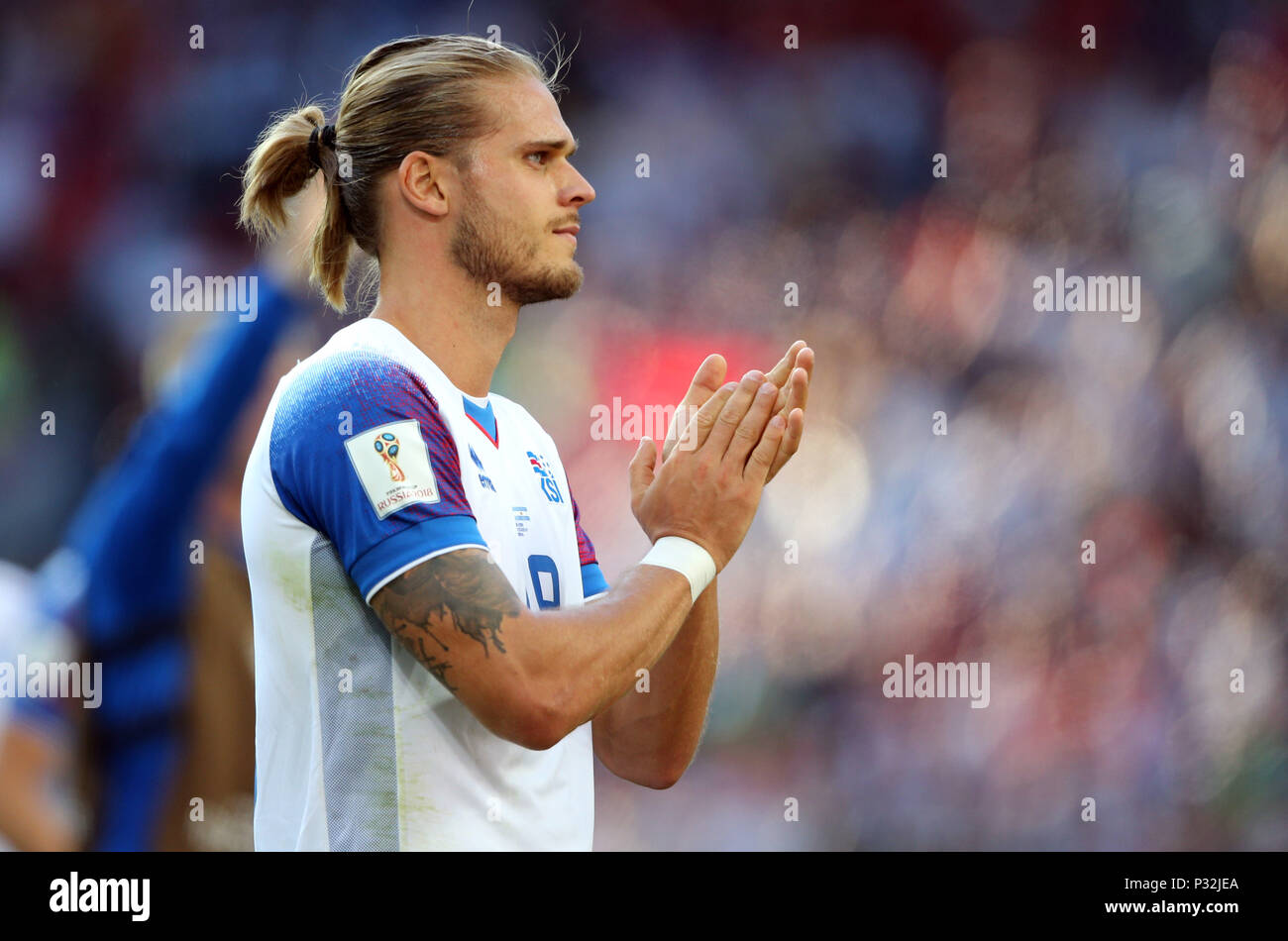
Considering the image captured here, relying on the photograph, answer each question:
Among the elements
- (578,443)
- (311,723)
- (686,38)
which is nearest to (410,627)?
(311,723)

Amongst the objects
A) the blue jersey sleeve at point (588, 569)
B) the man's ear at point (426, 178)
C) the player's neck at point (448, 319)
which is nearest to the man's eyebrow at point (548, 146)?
the man's ear at point (426, 178)

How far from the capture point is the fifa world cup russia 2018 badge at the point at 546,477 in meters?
1.91

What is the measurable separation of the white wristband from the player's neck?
41cm

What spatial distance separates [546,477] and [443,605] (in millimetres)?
518

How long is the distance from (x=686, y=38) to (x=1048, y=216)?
6.25 feet

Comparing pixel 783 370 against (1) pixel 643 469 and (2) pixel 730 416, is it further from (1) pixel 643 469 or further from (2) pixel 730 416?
(1) pixel 643 469

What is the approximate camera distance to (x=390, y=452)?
1510mm

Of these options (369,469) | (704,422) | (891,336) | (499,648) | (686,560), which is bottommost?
(499,648)

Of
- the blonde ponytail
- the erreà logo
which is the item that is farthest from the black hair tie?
the erreà logo

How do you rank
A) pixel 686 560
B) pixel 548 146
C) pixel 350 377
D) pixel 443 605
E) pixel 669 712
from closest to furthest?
pixel 443 605
pixel 350 377
pixel 686 560
pixel 548 146
pixel 669 712

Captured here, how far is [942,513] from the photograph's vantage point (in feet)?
16.8

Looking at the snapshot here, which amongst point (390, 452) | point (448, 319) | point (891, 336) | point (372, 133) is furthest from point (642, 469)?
point (891, 336)

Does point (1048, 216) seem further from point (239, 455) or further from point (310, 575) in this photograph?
point (310, 575)

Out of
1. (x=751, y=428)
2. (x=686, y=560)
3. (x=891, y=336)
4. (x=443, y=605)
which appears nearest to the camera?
(x=443, y=605)
